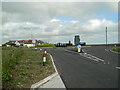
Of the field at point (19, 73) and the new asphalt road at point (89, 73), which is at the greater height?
the field at point (19, 73)

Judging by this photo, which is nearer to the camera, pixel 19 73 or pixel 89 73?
pixel 19 73

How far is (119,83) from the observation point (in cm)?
566

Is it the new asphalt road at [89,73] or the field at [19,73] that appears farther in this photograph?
the new asphalt road at [89,73]

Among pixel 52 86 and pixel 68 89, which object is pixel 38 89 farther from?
pixel 68 89

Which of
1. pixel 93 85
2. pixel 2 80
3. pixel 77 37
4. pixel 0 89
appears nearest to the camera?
pixel 0 89

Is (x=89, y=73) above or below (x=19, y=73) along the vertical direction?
below

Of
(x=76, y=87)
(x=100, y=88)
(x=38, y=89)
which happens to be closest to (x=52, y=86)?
(x=38, y=89)

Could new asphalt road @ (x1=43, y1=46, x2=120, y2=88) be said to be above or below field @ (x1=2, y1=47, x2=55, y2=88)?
below

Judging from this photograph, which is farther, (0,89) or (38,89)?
(38,89)

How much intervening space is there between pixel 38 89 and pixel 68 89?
113cm

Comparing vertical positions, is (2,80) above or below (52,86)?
above

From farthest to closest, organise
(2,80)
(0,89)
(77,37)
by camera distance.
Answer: (77,37) → (2,80) → (0,89)

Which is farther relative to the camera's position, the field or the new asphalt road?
the new asphalt road

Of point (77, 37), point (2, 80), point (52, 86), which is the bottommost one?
point (52, 86)
